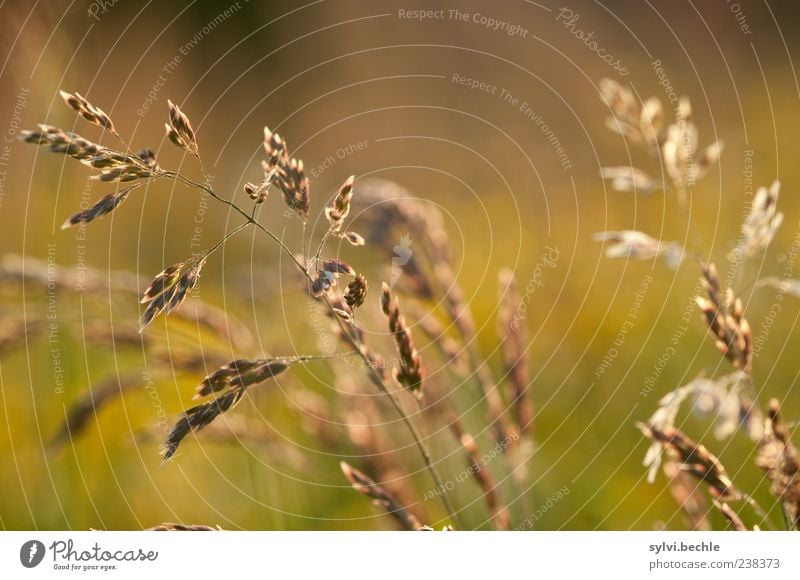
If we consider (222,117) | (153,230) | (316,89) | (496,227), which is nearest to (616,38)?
(496,227)

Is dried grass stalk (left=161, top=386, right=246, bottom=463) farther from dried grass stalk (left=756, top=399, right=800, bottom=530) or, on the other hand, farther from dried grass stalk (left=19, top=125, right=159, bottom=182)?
dried grass stalk (left=756, top=399, right=800, bottom=530)

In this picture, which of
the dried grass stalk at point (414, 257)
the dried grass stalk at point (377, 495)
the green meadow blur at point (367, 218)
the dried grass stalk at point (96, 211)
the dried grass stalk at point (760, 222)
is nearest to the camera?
the dried grass stalk at point (96, 211)

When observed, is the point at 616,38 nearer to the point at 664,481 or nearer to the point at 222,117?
the point at 222,117

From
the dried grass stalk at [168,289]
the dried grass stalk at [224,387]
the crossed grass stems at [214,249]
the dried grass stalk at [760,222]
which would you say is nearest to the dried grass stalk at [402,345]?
the crossed grass stems at [214,249]

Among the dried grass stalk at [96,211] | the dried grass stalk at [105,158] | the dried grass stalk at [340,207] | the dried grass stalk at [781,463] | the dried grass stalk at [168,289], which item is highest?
the dried grass stalk at [105,158]

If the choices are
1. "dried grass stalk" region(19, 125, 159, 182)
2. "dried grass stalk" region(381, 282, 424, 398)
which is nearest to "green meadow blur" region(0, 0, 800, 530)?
"dried grass stalk" region(381, 282, 424, 398)

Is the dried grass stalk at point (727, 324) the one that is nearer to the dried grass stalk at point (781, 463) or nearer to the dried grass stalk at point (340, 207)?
the dried grass stalk at point (781, 463)

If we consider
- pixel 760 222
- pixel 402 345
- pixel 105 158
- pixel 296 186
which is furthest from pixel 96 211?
pixel 760 222
